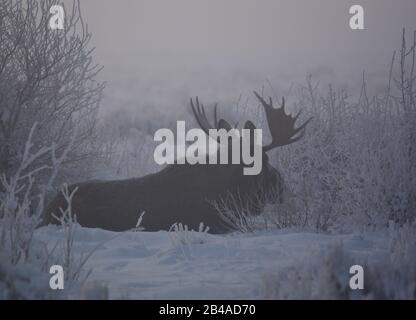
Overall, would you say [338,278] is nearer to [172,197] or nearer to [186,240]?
[186,240]

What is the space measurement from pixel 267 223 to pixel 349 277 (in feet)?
9.19

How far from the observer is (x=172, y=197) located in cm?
585

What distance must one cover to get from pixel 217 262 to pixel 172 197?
1.82m

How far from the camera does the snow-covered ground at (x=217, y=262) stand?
3.35m

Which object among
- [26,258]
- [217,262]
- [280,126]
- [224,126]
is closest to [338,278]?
[217,262]

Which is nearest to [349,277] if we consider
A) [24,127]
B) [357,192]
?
[357,192]

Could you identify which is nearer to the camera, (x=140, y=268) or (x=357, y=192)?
(x=140, y=268)

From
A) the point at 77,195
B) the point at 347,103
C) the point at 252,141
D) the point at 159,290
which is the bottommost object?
the point at 159,290

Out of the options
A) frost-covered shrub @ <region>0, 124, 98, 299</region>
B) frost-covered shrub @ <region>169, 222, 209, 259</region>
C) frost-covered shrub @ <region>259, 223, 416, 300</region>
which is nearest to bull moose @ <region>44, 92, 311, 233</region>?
frost-covered shrub @ <region>169, 222, 209, 259</region>

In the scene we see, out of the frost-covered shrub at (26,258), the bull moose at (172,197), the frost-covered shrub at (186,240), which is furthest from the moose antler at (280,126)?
the frost-covered shrub at (26,258)

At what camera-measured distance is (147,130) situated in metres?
22.8

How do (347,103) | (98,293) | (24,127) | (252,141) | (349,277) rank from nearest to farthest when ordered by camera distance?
(98,293)
(349,277)
(252,141)
(24,127)
(347,103)

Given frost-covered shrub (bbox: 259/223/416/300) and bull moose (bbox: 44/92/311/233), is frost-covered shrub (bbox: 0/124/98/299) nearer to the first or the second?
frost-covered shrub (bbox: 259/223/416/300)

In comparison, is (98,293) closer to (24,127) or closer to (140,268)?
(140,268)
